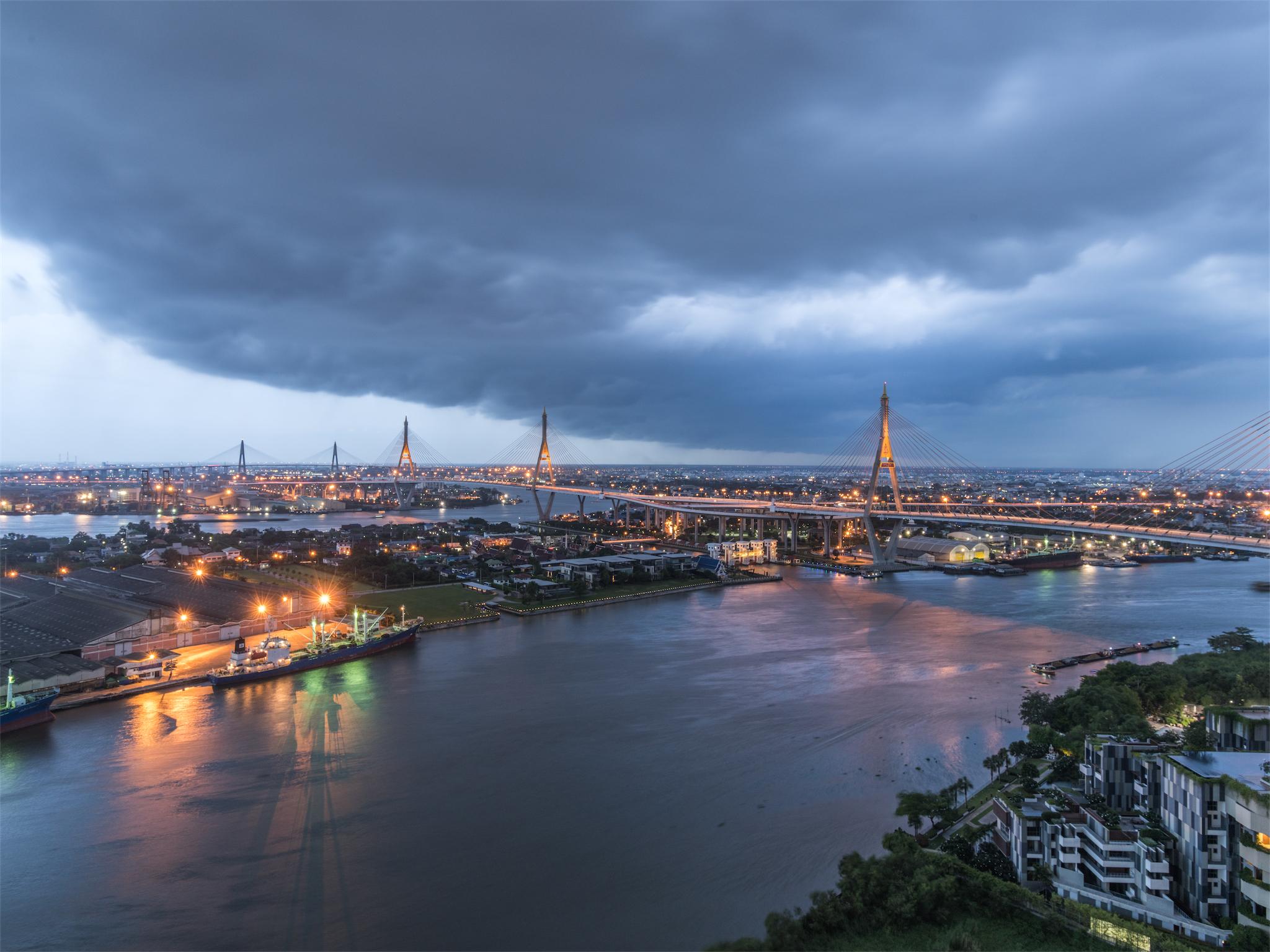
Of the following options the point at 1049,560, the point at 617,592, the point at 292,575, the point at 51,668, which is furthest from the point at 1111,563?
the point at 51,668

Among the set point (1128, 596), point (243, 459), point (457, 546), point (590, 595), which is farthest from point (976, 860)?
point (243, 459)

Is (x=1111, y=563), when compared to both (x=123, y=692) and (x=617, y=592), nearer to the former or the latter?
(x=617, y=592)

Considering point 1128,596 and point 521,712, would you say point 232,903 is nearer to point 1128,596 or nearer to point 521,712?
point 521,712

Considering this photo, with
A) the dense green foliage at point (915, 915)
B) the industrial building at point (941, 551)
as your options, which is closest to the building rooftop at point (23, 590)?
the dense green foliage at point (915, 915)

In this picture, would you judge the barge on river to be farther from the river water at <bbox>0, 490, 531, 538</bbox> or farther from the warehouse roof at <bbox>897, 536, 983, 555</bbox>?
the river water at <bbox>0, 490, 531, 538</bbox>

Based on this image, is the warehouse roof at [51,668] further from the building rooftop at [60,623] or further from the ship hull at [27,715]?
the ship hull at [27,715]

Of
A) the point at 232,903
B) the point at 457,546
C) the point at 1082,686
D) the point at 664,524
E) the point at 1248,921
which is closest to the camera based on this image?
the point at 1248,921
